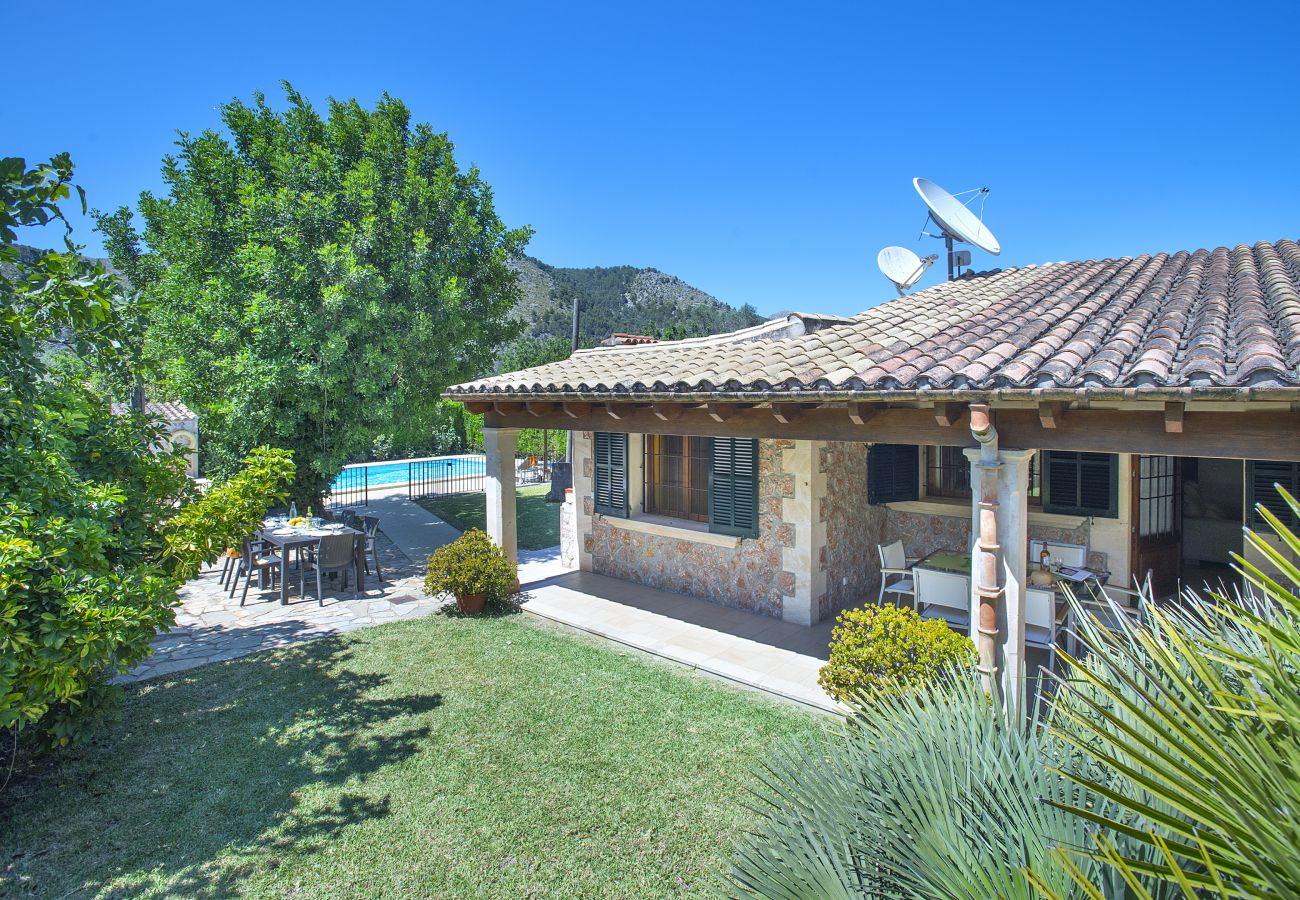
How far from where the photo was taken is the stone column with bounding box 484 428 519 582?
10.9 meters

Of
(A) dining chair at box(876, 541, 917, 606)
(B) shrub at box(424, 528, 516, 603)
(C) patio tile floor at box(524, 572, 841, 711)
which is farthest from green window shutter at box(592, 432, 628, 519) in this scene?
(A) dining chair at box(876, 541, 917, 606)

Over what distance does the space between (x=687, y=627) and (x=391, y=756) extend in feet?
15.0

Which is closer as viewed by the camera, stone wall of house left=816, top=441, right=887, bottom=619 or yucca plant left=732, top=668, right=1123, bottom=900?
yucca plant left=732, top=668, right=1123, bottom=900

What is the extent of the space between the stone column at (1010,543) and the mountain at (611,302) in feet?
207

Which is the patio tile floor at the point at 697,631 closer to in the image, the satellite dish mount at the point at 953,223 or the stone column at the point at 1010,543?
the stone column at the point at 1010,543

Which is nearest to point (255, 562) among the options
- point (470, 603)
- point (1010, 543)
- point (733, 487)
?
point (470, 603)

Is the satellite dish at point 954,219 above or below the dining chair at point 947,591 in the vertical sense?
above

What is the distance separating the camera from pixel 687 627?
952cm

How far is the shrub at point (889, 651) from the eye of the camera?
5695 mm

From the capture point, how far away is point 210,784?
5.63 meters

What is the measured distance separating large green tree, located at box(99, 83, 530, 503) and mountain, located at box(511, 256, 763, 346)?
53.2m

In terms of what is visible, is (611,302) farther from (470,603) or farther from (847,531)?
(847,531)

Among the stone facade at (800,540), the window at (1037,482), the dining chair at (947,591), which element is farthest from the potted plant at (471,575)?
the window at (1037,482)

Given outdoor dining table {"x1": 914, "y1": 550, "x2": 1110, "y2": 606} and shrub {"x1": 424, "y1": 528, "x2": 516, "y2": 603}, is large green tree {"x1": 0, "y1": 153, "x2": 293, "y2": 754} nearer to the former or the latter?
shrub {"x1": 424, "y1": 528, "x2": 516, "y2": 603}
